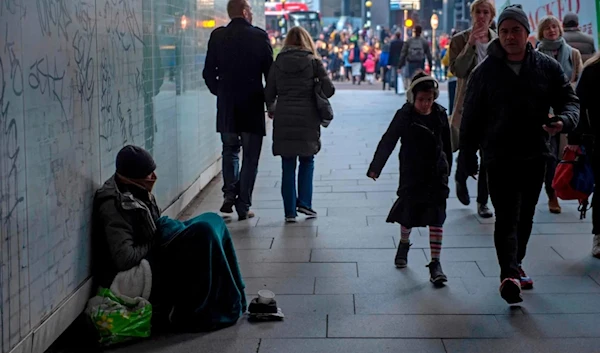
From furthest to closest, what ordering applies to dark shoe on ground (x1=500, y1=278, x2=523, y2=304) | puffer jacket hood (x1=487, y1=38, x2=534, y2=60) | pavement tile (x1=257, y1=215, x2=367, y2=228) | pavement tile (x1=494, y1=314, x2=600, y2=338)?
pavement tile (x1=257, y1=215, x2=367, y2=228), puffer jacket hood (x1=487, y1=38, x2=534, y2=60), dark shoe on ground (x1=500, y1=278, x2=523, y2=304), pavement tile (x1=494, y1=314, x2=600, y2=338)

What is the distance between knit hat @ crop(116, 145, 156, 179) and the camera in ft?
17.7

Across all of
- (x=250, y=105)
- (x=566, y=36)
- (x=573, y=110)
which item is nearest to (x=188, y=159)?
(x=250, y=105)

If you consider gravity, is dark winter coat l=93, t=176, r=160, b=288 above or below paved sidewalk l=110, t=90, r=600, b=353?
above

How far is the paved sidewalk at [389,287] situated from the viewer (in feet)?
16.7

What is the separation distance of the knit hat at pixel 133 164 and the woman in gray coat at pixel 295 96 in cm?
297

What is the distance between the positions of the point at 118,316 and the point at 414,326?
1.61 meters

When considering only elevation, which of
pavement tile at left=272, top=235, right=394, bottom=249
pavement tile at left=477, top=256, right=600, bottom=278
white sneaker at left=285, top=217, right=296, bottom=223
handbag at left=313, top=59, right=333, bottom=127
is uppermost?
handbag at left=313, top=59, right=333, bottom=127

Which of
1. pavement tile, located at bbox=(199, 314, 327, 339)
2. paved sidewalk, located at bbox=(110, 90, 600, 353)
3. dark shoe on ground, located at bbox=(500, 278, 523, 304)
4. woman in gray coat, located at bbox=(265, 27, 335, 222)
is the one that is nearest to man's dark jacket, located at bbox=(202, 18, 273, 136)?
woman in gray coat, located at bbox=(265, 27, 335, 222)

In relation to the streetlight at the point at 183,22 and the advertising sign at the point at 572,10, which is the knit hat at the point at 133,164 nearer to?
the streetlight at the point at 183,22

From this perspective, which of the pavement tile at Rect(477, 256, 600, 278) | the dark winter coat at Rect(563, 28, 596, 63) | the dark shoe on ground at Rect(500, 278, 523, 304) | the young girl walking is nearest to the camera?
the dark shoe on ground at Rect(500, 278, 523, 304)

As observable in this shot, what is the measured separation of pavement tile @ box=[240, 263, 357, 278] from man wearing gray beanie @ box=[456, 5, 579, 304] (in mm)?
1238

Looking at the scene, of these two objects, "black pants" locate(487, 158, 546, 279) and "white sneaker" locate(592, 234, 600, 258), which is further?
"white sneaker" locate(592, 234, 600, 258)

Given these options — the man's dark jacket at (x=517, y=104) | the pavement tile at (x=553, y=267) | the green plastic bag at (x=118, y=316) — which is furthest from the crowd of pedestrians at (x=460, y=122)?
the green plastic bag at (x=118, y=316)

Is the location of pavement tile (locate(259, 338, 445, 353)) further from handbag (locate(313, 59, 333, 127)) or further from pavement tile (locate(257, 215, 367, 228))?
handbag (locate(313, 59, 333, 127))
